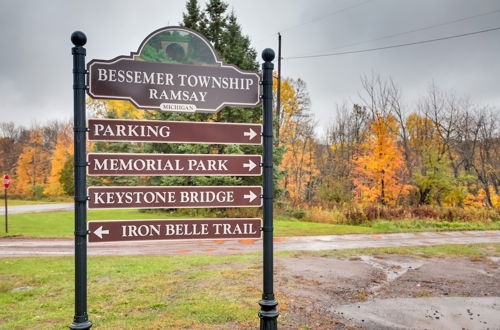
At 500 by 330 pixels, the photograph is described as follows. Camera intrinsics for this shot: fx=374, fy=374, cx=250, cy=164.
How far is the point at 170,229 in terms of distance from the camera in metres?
3.99


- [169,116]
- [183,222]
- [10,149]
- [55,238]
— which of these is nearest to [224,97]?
[183,222]

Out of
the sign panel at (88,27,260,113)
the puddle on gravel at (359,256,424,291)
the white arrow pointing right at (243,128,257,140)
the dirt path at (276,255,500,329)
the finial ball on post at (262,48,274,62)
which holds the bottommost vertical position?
the puddle on gravel at (359,256,424,291)

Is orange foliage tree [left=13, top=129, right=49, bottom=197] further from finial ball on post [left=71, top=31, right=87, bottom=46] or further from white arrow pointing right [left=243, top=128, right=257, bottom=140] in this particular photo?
white arrow pointing right [left=243, top=128, right=257, bottom=140]

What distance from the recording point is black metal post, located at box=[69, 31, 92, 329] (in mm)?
3719

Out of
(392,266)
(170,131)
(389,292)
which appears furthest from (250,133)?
(392,266)

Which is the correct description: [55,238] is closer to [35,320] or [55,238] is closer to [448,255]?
[35,320]

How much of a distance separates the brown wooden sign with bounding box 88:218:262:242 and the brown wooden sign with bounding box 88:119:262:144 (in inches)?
34.5

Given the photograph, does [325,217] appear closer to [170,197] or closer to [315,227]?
[315,227]

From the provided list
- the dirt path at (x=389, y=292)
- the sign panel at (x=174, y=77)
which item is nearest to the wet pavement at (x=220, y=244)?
the dirt path at (x=389, y=292)

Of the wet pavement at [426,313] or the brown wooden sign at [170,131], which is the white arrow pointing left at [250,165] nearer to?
the brown wooden sign at [170,131]

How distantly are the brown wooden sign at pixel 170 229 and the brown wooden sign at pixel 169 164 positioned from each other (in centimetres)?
53

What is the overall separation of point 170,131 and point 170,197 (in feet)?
2.33

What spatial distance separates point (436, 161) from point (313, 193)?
1379cm

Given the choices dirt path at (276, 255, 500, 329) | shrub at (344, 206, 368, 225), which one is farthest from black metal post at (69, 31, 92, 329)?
shrub at (344, 206, 368, 225)
